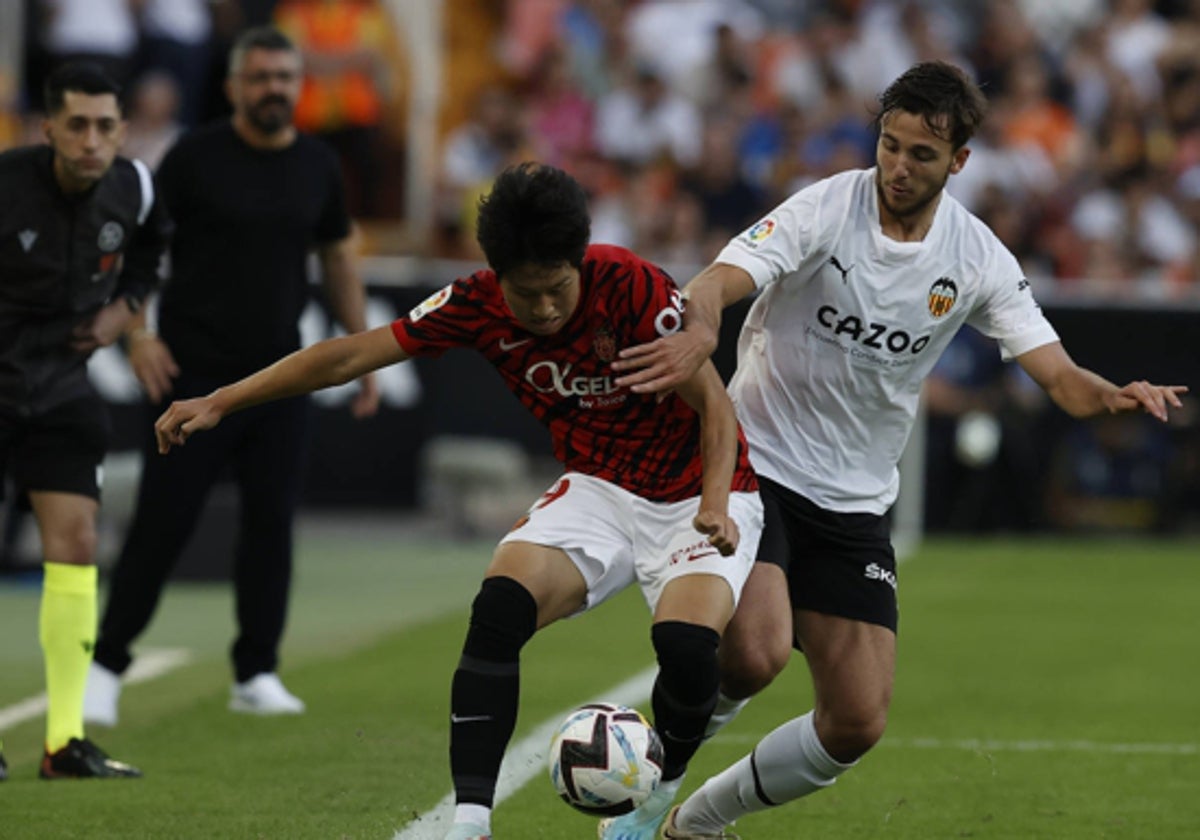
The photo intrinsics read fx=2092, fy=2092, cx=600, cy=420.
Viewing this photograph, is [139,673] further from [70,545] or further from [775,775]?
[775,775]

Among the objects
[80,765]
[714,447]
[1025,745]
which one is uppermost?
[714,447]

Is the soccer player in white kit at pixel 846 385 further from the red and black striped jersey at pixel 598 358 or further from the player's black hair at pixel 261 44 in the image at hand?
the player's black hair at pixel 261 44

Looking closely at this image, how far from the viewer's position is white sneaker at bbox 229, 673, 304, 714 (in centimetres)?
814

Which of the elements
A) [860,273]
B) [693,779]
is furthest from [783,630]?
[693,779]

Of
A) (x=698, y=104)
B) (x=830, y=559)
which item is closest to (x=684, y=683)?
(x=830, y=559)

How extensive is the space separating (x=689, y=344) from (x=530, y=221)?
50cm

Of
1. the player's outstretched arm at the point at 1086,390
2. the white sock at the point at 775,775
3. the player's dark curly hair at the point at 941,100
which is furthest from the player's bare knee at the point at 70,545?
the player's outstretched arm at the point at 1086,390

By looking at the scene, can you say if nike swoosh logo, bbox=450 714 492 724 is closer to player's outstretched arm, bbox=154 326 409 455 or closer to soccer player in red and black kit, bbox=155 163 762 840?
soccer player in red and black kit, bbox=155 163 762 840

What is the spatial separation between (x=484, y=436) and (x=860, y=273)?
10.5 m

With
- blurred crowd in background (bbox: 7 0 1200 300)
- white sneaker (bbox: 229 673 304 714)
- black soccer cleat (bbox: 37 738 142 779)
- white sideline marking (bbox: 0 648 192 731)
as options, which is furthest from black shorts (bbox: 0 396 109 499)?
blurred crowd in background (bbox: 7 0 1200 300)

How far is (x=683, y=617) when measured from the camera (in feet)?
17.5

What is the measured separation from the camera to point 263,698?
26.8 feet

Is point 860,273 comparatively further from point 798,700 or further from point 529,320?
point 798,700

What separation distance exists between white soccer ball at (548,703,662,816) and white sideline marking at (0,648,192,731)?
3259 millimetres
